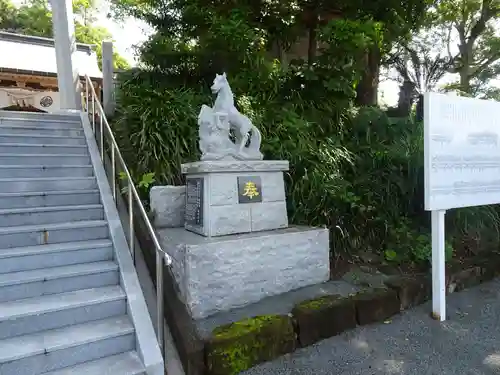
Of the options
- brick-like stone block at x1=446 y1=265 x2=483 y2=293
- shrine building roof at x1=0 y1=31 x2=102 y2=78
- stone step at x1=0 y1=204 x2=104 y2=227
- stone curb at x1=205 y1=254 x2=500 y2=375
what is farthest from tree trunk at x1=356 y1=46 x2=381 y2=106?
shrine building roof at x1=0 y1=31 x2=102 y2=78

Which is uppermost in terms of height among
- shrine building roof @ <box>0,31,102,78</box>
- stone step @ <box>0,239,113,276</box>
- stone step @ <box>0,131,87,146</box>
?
shrine building roof @ <box>0,31,102,78</box>

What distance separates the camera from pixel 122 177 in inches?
176

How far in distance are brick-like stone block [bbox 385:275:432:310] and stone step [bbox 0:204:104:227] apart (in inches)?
127

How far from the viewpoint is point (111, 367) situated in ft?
7.84

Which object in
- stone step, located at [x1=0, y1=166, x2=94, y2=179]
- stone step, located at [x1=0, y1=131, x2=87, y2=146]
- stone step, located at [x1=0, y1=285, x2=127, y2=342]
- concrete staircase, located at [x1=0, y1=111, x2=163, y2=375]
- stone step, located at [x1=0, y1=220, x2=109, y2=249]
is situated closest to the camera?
concrete staircase, located at [x1=0, y1=111, x2=163, y2=375]

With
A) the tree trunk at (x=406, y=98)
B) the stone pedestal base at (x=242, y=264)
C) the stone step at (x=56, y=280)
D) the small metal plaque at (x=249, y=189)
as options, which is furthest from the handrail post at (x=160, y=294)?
the tree trunk at (x=406, y=98)

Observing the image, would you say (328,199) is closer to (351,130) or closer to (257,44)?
(351,130)

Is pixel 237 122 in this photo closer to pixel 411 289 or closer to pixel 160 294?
pixel 160 294

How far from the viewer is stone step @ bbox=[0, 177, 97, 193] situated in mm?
3885

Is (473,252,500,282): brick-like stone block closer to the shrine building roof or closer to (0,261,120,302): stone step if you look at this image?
(0,261,120,302): stone step

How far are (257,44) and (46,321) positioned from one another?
5148mm

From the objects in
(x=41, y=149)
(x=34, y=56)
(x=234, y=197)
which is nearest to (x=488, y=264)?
(x=234, y=197)

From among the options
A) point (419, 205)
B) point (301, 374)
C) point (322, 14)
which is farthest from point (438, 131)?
point (322, 14)

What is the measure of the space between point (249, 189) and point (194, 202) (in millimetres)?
580
